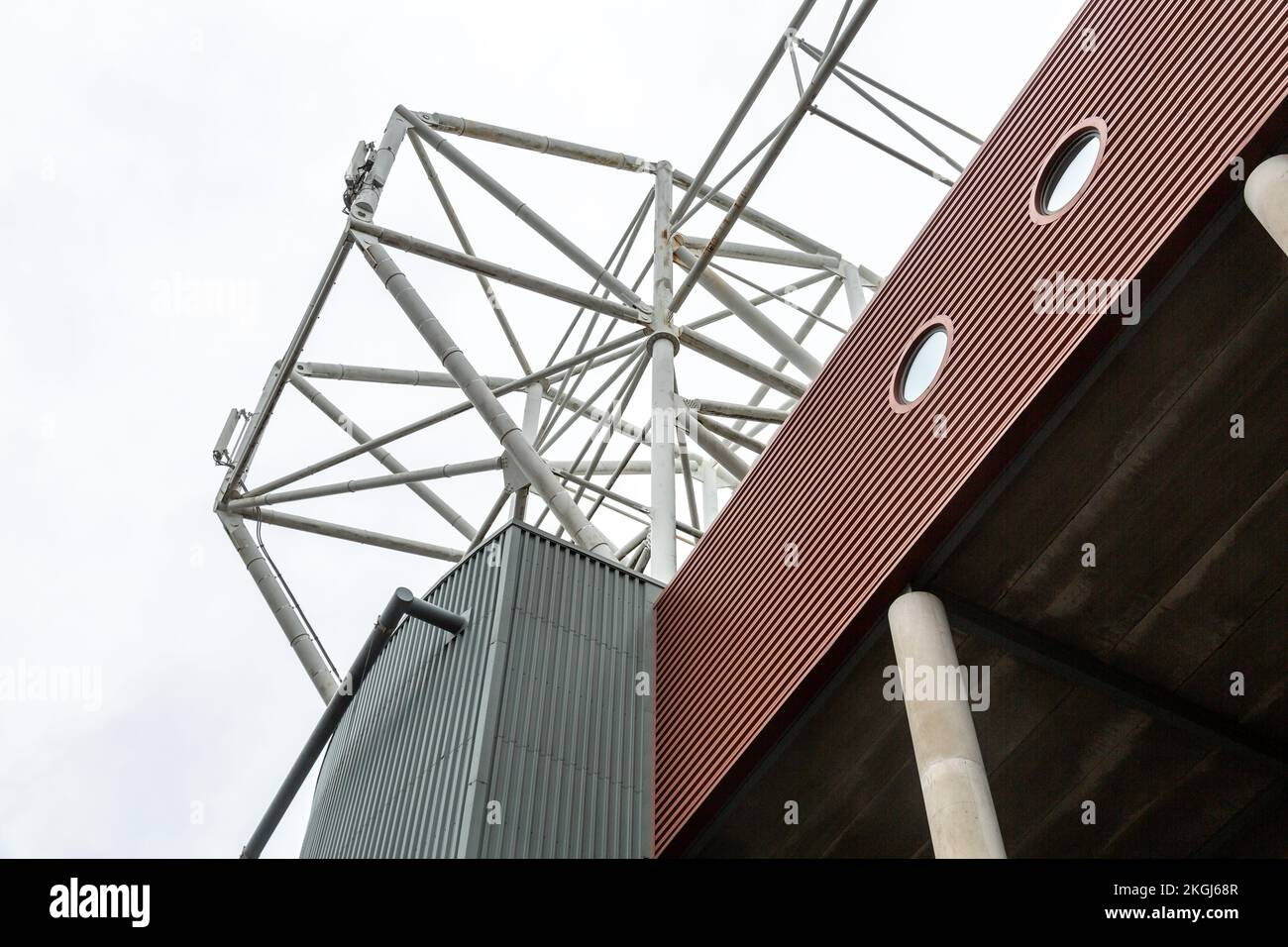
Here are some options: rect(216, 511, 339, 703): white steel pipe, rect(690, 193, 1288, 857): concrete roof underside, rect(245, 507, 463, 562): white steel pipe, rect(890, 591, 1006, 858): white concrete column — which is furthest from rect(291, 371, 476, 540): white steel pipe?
rect(890, 591, 1006, 858): white concrete column

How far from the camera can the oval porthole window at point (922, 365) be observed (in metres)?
13.5

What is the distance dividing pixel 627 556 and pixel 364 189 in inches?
483

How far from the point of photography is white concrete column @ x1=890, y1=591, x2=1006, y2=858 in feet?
36.7

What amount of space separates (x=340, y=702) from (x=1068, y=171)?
11770mm

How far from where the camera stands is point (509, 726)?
15477 millimetres

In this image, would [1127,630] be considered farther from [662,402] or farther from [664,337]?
[664,337]

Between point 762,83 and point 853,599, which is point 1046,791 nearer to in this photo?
point 853,599

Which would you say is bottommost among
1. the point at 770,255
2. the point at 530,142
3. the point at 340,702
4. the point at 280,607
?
the point at 340,702

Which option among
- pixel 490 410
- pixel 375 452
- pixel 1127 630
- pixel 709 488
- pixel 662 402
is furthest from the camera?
pixel 709 488

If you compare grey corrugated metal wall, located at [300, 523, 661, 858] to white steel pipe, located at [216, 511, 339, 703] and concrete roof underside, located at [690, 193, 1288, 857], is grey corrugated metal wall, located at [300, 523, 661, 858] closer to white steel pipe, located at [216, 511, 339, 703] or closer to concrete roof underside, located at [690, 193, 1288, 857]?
concrete roof underside, located at [690, 193, 1288, 857]

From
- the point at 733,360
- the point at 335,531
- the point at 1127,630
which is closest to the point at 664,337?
the point at 733,360

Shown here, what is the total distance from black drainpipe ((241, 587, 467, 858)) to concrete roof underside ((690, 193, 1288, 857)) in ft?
14.0

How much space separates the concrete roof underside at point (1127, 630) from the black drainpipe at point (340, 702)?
14.0 feet
